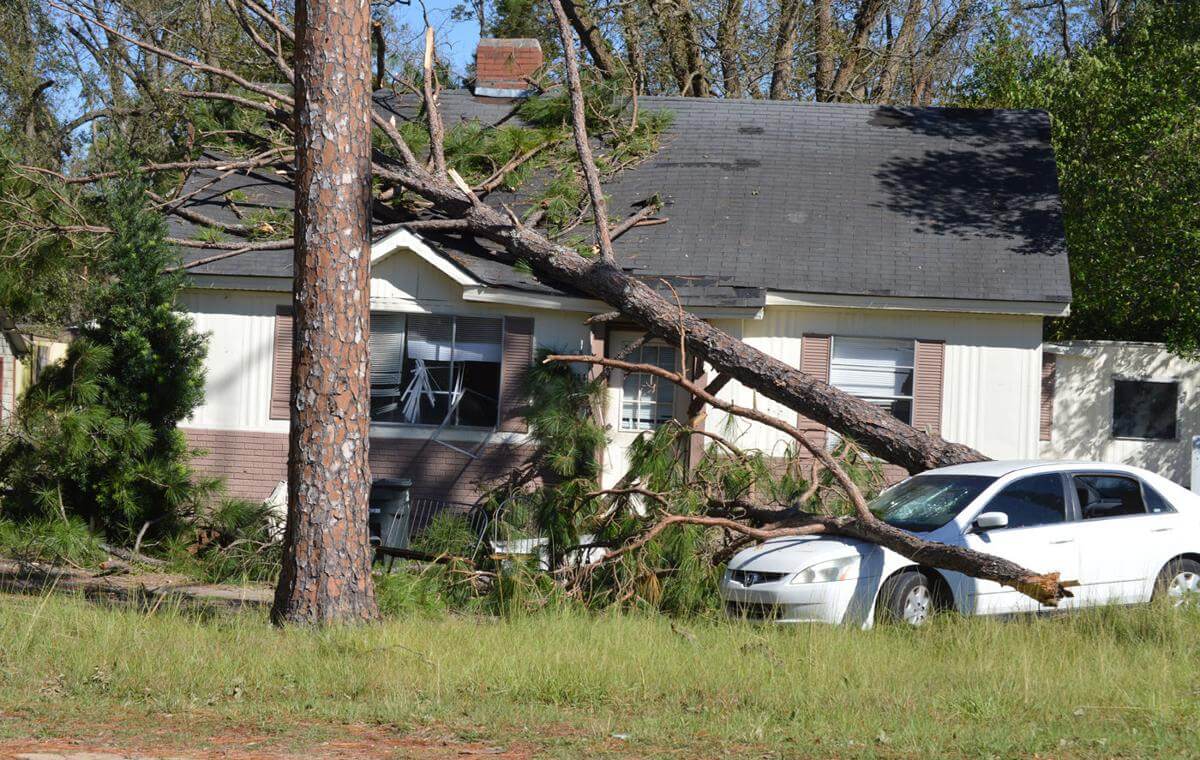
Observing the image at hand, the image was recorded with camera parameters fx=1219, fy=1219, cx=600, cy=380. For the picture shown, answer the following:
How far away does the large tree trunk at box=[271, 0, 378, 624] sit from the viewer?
28.3 feet

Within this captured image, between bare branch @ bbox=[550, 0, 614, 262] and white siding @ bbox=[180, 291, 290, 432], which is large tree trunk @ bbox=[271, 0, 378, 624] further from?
white siding @ bbox=[180, 291, 290, 432]

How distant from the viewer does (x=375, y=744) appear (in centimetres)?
587

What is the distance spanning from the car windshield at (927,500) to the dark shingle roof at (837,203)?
3901mm

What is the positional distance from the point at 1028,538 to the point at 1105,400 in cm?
963

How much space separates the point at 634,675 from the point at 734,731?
4.11ft

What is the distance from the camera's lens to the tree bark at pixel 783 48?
85.8ft

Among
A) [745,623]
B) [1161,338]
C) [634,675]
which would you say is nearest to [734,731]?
[634,675]

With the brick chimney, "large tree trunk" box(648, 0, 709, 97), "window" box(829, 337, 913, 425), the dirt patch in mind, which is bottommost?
the dirt patch

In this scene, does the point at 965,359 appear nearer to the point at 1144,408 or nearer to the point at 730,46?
the point at 1144,408

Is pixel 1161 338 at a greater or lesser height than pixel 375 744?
greater

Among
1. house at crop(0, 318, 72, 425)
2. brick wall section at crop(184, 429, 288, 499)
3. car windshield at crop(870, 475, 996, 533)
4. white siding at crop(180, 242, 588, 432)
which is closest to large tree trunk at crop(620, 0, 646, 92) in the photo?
white siding at crop(180, 242, 588, 432)

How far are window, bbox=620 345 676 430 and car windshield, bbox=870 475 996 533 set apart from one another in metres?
4.57

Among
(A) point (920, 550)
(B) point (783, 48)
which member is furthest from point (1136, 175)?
(A) point (920, 550)

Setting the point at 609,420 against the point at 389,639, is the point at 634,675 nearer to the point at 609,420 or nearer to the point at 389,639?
the point at 389,639
